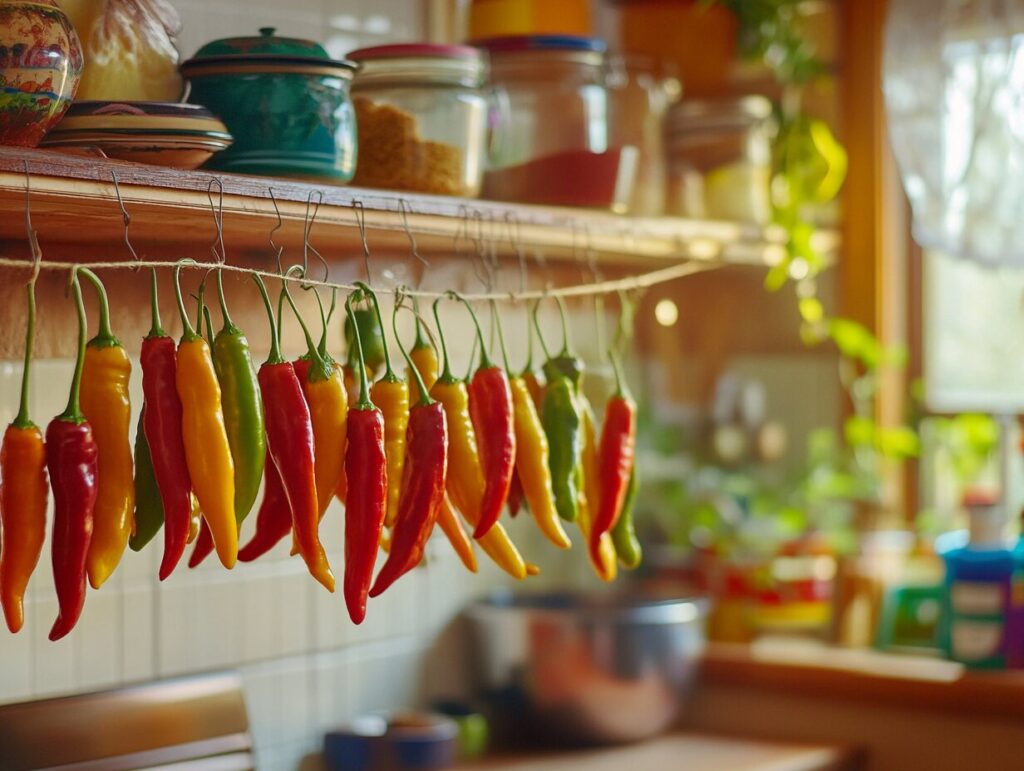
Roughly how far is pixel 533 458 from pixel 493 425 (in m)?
0.08

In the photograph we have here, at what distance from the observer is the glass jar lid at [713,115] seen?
246cm

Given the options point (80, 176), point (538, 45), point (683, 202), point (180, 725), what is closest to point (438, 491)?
point (80, 176)

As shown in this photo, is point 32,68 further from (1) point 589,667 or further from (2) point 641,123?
(1) point 589,667

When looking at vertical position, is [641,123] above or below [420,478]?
above

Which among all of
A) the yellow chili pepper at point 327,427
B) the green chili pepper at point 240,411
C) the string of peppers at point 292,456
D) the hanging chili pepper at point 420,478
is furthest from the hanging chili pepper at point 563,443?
the green chili pepper at point 240,411

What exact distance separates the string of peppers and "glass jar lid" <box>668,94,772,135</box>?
0.75m

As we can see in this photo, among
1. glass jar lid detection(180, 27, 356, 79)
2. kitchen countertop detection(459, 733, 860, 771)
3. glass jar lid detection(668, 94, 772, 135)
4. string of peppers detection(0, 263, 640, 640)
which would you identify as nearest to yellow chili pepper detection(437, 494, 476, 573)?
Answer: string of peppers detection(0, 263, 640, 640)

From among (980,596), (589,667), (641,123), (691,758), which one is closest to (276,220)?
(641,123)

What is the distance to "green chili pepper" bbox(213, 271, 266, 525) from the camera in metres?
1.43

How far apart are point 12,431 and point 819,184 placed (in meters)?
1.62

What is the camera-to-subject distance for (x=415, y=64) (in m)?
1.87

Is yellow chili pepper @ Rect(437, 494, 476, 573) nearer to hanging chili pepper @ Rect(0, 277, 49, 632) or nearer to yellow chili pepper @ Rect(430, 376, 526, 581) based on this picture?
yellow chili pepper @ Rect(430, 376, 526, 581)

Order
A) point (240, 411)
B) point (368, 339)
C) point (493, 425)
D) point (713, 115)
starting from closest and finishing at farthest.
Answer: point (240, 411) < point (493, 425) < point (368, 339) < point (713, 115)

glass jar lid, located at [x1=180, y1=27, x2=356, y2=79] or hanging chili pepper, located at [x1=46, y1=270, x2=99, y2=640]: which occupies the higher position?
glass jar lid, located at [x1=180, y1=27, x2=356, y2=79]
